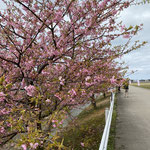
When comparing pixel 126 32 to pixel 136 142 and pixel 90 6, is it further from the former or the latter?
pixel 136 142

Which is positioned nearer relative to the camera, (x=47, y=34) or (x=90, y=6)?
(x=90, y=6)

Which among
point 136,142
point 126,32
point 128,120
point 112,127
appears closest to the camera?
point 126,32

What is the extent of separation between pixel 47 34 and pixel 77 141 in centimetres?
642

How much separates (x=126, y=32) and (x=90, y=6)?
5.06 feet

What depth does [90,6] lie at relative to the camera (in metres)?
4.64

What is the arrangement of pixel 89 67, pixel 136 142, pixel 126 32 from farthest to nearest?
pixel 136 142 → pixel 126 32 → pixel 89 67

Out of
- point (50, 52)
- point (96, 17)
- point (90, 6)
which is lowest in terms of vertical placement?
point (50, 52)

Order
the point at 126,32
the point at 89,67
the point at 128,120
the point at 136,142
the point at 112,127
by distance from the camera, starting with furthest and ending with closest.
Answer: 1. the point at 128,120
2. the point at 112,127
3. the point at 136,142
4. the point at 126,32
5. the point at 89,67

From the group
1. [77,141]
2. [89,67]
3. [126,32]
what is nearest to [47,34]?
[89,67]

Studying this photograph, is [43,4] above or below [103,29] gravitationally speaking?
above

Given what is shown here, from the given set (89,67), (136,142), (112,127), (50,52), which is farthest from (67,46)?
(112,127)

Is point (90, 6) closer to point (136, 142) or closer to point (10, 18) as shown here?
point (10, 18)

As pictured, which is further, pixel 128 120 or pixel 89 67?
pixel 128 120

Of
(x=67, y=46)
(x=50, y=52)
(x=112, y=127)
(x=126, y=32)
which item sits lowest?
(x=112, y=127)
